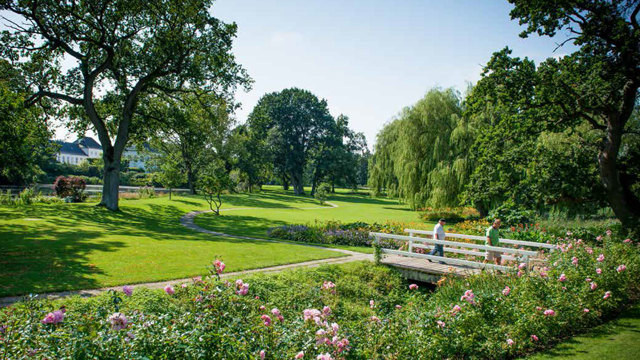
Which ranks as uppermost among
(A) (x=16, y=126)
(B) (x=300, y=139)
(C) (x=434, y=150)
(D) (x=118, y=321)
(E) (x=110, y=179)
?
(B) (x=300, y=139)

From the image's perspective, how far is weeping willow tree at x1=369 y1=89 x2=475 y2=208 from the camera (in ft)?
85.1

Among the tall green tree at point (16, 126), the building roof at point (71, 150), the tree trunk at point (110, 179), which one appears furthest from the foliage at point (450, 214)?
the building roof at point (71, 150)

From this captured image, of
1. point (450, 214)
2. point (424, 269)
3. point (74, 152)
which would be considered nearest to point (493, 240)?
point (424, 269)

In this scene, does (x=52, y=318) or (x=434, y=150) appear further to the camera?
(x=434, y=150)

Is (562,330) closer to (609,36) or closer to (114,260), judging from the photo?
(114,260)

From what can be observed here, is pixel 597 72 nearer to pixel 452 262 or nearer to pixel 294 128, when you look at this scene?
pixel 452 262

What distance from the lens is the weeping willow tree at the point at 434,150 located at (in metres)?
26.0

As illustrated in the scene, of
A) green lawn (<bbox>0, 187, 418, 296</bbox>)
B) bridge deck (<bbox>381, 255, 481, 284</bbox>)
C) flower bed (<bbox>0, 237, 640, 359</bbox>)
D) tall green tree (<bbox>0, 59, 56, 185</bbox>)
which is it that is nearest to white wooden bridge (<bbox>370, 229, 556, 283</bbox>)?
bridge deck (<bbox>381, 255, 481, 284</bbox>)

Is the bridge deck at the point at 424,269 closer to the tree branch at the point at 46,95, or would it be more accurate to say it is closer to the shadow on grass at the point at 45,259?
the shadow on grass at the point at 45,259

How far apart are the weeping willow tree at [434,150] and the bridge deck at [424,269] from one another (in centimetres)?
1507

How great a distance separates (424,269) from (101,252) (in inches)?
388

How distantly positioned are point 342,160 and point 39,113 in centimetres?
4085

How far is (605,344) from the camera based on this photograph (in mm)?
6246

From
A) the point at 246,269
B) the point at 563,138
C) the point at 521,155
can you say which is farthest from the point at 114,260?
the point at 563,138
